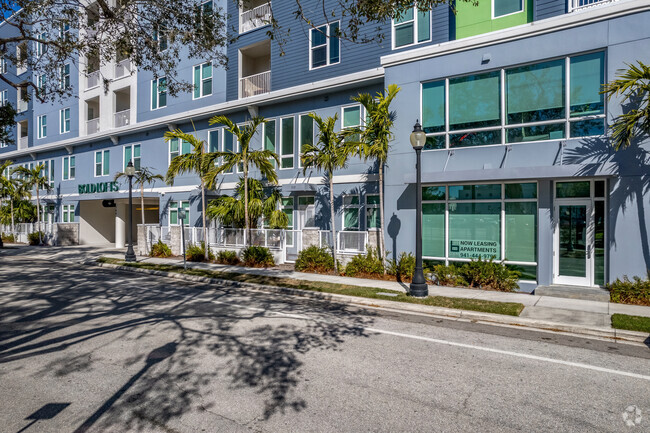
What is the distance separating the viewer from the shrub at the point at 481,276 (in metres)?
11.9

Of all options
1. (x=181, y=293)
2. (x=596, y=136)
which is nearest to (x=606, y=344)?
(x=596, y=136)

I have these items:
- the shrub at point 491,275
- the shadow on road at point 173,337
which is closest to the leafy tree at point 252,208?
the shadow on road at point 173,337

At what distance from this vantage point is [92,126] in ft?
96.3

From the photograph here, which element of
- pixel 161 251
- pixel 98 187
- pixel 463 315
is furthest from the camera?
pixel 98 187

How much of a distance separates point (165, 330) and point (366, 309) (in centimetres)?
460

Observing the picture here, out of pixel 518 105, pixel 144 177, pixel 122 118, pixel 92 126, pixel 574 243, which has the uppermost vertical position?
pixel 122 118

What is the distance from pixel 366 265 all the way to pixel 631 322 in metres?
7.77

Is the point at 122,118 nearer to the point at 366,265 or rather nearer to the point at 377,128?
the point at 377,128

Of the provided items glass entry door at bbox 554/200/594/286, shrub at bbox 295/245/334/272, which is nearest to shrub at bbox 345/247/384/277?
shrub at bbox 295/245/334/272

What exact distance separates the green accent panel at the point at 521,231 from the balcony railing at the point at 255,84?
13.3 metres

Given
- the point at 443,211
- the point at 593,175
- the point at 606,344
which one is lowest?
the point at 606,344

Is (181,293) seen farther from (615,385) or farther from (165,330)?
(615,385)

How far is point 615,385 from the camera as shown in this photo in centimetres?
532

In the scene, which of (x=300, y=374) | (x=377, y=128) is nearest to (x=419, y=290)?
(x=377, y=128)
